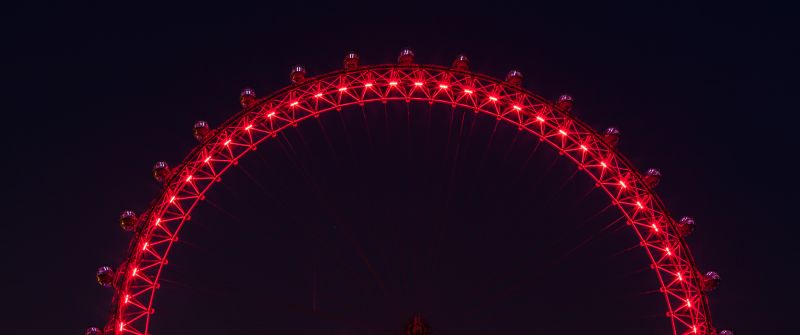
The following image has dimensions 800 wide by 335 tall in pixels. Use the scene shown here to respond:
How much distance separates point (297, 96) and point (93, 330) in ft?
31.9

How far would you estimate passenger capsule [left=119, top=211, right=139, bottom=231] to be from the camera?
24.4 m

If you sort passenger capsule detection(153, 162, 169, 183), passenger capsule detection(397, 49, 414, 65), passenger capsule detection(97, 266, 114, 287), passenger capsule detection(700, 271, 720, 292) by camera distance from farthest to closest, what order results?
1. passenger capsule detection(397, 49, 414, 65)
2. passenger capsule detection(153, 162, 169, 183)
3. passenger capsule detection(700, 271, 720, 292)
4. passenger capsule detection(97, 266, 114, 287)

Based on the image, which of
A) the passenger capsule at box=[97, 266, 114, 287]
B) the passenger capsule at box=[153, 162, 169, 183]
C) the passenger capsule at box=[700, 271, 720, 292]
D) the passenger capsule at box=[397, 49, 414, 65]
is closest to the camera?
the passenger capsule at box=[97, 266, 114, 287]

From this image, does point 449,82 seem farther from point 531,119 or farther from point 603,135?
point 603,135

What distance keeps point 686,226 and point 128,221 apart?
1787cm

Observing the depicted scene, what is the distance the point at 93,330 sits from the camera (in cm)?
2273

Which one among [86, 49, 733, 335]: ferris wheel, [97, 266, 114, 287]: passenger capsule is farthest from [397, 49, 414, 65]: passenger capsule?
[97, 266, 114, 287]: passenger capsule

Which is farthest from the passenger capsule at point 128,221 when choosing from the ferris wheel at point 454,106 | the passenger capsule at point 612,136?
the passenger capsule at point 612,136

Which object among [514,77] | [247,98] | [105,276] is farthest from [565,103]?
[105,276]

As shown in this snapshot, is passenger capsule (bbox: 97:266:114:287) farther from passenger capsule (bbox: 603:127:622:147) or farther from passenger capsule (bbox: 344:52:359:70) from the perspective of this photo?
passenger capsule (bbox: 603:127:622:147)

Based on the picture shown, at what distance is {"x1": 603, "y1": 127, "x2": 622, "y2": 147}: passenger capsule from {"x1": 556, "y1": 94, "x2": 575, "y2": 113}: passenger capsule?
60.1 inches

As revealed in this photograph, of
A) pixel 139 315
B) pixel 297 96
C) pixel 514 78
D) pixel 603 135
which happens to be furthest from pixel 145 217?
pixel 603 135

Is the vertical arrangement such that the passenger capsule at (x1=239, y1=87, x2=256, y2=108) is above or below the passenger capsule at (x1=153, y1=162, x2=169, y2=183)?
above

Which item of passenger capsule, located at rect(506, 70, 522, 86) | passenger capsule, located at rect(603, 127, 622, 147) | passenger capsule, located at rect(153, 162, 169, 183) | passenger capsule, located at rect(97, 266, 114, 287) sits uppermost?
passenger capsule, located at rect(506, 70, 522, 86)
